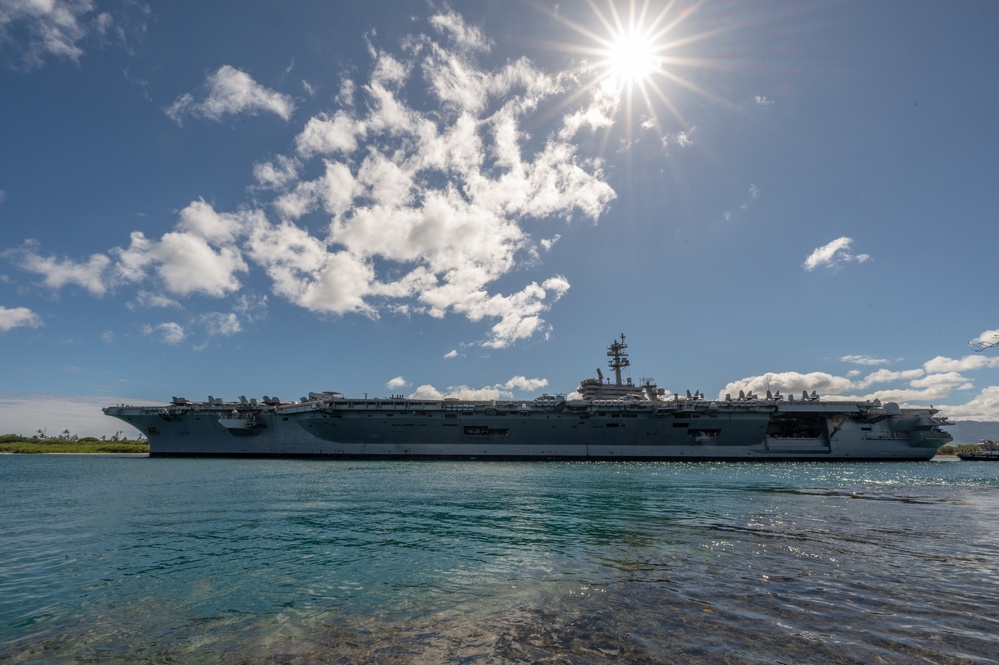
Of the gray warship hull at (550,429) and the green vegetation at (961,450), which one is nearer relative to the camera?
the gray warship hull at (550,429)

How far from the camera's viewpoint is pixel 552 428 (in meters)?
41.4

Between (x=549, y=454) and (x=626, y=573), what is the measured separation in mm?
36253

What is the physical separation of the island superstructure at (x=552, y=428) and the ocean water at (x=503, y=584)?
2646cm

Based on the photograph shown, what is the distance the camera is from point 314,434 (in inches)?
1661

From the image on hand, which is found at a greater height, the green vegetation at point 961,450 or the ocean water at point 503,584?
the ocean water at point 503,584

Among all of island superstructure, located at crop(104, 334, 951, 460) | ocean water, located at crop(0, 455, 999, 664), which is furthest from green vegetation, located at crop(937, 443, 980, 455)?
ocean water, located at crop(0, 455, 999, 664)

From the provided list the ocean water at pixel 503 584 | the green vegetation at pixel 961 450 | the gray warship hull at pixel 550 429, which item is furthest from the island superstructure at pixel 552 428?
the green vegetation at pixel 961 450

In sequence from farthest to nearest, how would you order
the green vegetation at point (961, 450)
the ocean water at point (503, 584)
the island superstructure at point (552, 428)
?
the green vegetation at point (961, 450), the island superstructure at point (552, 428), the ocean water at point (503, 584)

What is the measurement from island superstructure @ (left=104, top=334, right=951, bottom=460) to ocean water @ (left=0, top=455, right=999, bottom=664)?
2646 cm

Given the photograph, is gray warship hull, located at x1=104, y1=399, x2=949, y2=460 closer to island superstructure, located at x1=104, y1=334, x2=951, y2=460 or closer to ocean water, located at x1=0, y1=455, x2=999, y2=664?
island superstructure, located at x1=104, y1=334, x2=951, y2=460

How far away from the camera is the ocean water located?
14.2ft

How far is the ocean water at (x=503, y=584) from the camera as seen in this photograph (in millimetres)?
4332

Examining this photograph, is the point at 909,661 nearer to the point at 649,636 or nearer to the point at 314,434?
the point at 649,636

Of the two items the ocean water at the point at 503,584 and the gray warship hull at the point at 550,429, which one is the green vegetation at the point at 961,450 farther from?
the ocean water at the point at 503,584
